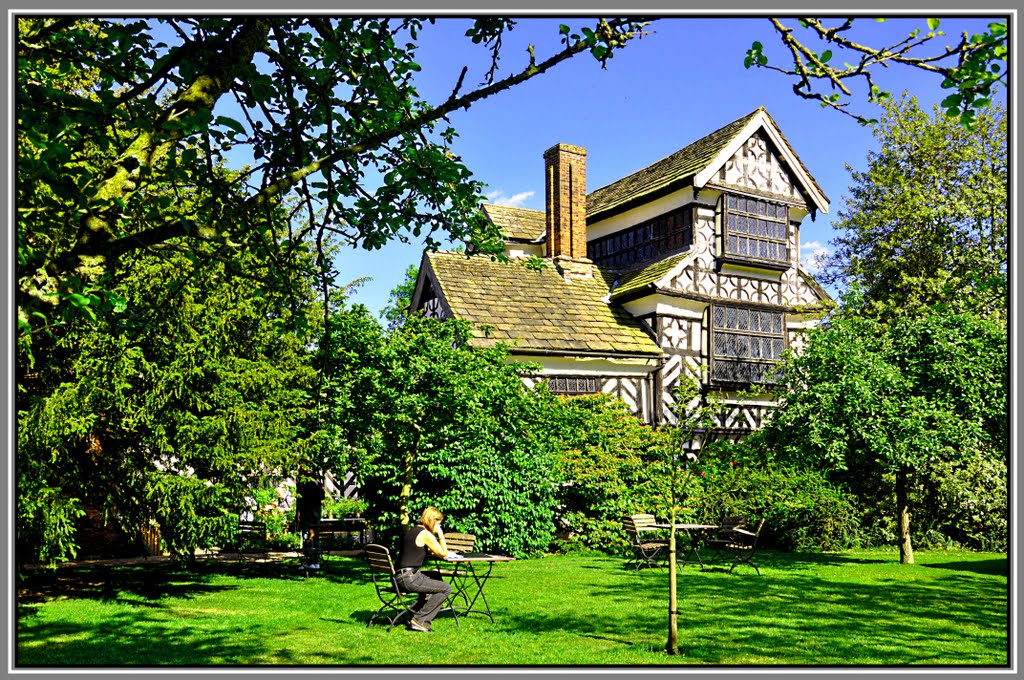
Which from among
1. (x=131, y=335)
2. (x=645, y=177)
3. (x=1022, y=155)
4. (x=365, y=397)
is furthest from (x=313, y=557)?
(x=645, y=177)

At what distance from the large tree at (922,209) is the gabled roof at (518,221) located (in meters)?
11.5

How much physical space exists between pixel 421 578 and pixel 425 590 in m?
0.15

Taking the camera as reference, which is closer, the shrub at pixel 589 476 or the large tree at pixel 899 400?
the large tree at pixel 899 400

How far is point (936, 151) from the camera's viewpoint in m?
30.7

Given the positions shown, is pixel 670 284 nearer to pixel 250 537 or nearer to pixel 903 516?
pixel 903 516

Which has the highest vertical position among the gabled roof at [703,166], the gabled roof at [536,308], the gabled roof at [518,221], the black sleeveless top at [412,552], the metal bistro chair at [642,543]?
the gabled roof at [703,166]

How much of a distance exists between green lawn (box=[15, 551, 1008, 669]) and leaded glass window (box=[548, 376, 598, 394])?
7.87 meters

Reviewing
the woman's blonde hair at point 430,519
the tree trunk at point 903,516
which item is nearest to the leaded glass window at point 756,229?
the tree trunk at point 903,516

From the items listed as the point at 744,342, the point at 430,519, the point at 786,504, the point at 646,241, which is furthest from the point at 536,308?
the point at 430,519

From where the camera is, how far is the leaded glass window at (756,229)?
25.7 meters

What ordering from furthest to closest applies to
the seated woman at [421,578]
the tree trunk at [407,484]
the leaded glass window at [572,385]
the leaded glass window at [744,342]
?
the leaded glass window at [744,342], the leaded glass window at [572,385], the tree trunk at [407,484], the seated woman at [421,578]

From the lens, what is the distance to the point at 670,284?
24.7m

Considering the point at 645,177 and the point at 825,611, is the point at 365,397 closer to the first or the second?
the point at 825,611

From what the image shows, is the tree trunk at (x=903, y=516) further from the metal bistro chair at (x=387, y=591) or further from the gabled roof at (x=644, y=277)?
the metal bistro chair at (x=387, y=591)
